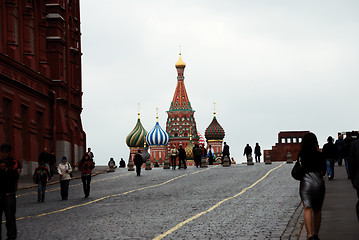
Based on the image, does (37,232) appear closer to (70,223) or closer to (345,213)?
(70,223)

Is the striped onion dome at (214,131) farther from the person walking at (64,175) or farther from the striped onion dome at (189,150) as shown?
the person walking at (64,175)

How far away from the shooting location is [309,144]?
39.8ft

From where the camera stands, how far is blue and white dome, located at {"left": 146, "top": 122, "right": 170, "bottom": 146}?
15212 centimetres

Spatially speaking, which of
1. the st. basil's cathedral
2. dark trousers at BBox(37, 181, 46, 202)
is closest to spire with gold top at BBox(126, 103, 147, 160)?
the st. basil's cathedral

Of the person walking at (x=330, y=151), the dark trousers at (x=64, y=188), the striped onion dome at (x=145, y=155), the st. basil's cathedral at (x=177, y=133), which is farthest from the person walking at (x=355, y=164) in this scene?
the st. basil's cathedral at (x=177, y=133)

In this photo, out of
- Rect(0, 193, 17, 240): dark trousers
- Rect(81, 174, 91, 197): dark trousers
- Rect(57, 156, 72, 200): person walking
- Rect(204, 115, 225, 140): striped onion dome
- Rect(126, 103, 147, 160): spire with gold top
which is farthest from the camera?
Rect(204, 115, 225, 140): striped onion dome

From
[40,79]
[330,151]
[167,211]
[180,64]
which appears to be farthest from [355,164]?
[180,64]

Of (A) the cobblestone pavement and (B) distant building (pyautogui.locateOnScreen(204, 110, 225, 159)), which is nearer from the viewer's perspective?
(A) the cobblestone pavement

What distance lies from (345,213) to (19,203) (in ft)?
39.4

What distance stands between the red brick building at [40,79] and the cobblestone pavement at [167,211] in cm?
1171

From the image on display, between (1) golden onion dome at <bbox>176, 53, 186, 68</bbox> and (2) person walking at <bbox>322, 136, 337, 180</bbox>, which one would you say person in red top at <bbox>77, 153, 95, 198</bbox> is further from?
(1) golden onion dome at <bbox>176, 53, 186, 68</bbox>

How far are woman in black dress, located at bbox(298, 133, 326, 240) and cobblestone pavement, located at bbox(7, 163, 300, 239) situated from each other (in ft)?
6.74

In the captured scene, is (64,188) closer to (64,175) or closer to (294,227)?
(64,175)

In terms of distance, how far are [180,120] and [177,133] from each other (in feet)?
9.14
